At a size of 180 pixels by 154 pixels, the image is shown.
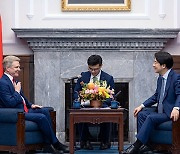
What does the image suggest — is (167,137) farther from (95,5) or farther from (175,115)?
(95,5)

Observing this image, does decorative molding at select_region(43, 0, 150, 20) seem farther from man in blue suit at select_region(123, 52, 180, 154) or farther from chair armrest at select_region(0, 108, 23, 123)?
chair armrest at select_region(0, 108, 23, 123)

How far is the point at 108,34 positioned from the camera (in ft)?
22.6

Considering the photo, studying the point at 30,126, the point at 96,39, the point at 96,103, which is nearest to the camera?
the point at 30,126

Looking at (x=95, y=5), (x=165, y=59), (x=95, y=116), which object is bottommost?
(x=95, y=116)

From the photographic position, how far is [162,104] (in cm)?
570

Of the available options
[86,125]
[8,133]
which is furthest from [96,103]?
[8,133]

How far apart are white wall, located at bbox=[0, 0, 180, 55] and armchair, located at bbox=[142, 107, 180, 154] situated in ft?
5.91

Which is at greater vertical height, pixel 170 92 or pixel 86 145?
pixel 170 92

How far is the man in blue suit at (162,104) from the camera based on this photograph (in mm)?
5465

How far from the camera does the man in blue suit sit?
5.46 meters

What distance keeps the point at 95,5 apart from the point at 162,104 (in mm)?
1937

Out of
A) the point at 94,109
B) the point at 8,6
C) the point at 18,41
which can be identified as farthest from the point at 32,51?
the point at 94,109

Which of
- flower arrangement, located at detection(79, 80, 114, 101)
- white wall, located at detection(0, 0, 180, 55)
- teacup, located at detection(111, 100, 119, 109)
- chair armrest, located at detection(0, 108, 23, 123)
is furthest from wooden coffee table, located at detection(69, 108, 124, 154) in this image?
white wall, located at detection(0, 0, 180, 55)

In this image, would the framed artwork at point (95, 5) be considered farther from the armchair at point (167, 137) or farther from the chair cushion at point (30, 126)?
the armchair at point (167, 137)
